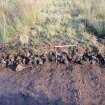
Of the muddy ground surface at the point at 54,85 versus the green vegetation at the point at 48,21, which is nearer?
the muddy ground surface at the point at 54,85

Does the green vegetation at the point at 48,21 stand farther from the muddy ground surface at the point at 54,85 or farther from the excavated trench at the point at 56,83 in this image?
the muddy ground surface at the point at 54,85

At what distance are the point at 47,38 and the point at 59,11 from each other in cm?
87

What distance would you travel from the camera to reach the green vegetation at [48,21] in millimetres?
6211

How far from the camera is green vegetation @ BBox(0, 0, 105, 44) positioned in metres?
6.21

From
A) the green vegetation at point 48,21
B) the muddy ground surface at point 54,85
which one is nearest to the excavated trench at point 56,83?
the muddy ground surface at point 54,85

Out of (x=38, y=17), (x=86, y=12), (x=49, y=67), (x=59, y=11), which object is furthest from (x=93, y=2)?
(x=49, y=67)

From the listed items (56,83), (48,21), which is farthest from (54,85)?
(48,21)

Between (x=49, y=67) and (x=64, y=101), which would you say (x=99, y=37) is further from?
(x=64, y=101)

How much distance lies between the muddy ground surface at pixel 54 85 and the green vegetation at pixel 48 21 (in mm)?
640

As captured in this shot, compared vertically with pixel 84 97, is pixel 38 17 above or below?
above

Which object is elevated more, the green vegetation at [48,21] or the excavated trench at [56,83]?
the green vegetation at [48,21]

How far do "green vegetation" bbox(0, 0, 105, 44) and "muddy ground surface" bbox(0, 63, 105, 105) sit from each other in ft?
2.10

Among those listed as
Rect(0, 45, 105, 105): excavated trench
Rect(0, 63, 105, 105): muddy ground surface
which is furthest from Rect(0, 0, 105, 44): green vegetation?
Rect(0, 63, 105, 105): muddy ground surface

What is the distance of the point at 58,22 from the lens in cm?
643
